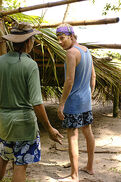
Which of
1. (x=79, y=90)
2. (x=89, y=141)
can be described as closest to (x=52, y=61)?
(x=79, y=90)

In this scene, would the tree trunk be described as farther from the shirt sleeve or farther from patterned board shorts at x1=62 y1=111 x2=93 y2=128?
the shirt sleeve

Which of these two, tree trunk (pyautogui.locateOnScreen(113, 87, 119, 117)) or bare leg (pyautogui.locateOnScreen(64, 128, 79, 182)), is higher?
bare leg (pyautogui.locateOnScreen(64, 128, 79, 182))

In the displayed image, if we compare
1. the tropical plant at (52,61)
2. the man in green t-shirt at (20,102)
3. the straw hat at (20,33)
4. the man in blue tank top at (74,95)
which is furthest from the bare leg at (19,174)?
the tropical plant at (52,61)

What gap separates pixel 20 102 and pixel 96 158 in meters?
2.10

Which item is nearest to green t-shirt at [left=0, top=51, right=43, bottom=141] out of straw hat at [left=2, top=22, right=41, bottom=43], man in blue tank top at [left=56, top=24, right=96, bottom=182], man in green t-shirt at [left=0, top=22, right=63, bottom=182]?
man in green t-shirt at [left=0, top=22, right=63, bottom=182]

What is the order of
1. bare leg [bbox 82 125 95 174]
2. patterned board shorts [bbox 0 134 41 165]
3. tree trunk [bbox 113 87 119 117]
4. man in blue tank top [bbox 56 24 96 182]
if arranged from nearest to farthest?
patterned board shorts [bbox 0 134 41 165]
man in blue tank top [bbox 56 24 96 182]
bare leg [bbox 82 125 95 174]
tree trunk [bbox 113 87 119 117]

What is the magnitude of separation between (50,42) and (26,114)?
207 centimetres

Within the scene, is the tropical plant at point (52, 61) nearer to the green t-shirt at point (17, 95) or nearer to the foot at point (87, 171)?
the foot at point (87, 171)

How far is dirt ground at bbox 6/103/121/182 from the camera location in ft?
10.0

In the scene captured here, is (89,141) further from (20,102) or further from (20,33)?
(20,33)

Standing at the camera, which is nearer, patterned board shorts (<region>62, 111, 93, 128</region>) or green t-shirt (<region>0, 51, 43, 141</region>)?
green t-shirt (<region>0, 51, 43, 141</region>)

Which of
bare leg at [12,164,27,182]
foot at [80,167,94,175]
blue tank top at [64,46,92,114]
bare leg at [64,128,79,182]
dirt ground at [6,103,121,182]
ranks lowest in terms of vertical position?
dirt ground at [6,103,121,182]

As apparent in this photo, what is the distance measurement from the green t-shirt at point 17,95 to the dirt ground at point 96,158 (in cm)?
105

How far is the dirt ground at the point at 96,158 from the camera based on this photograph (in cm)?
306
